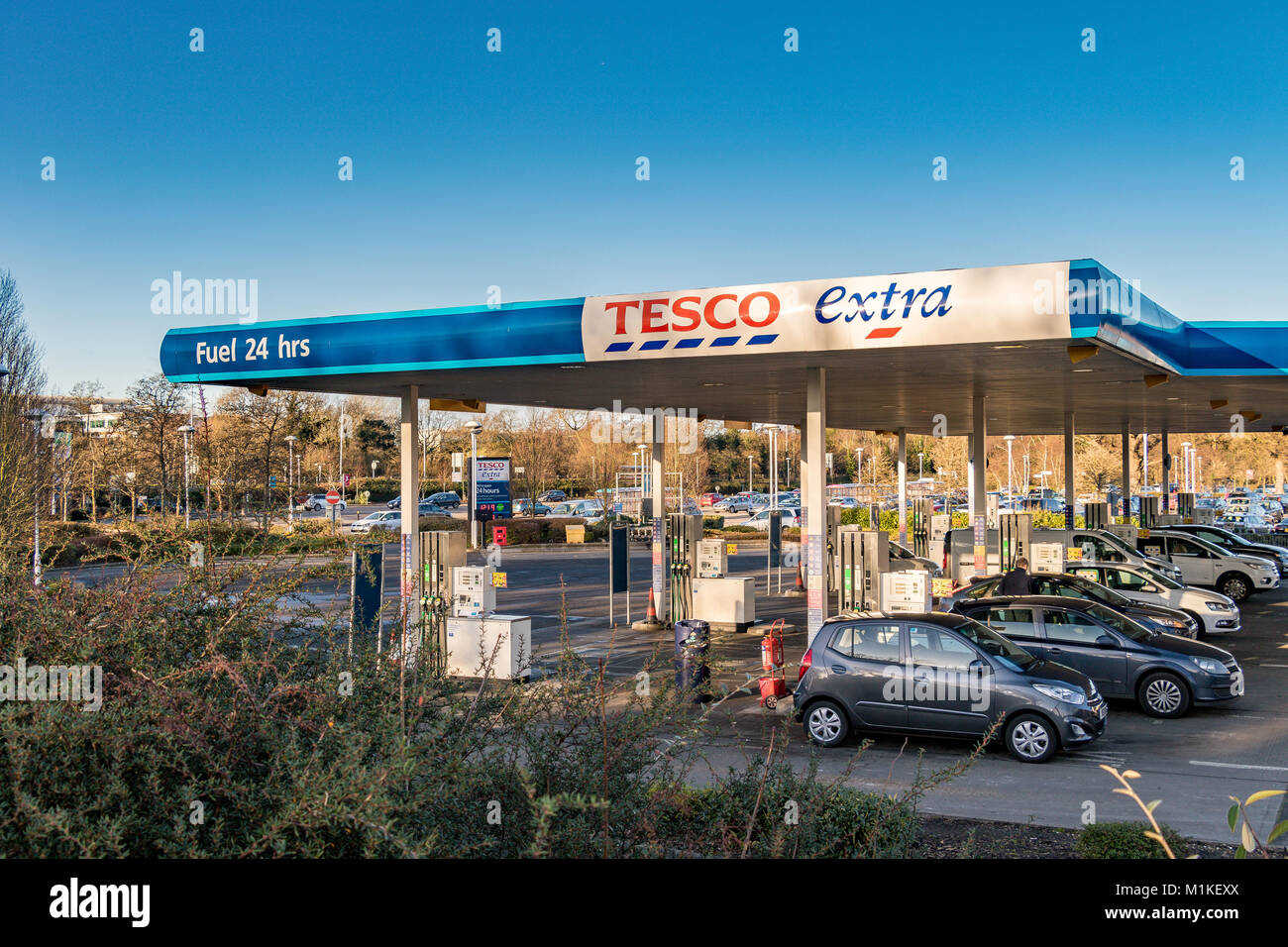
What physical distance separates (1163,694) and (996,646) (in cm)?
323

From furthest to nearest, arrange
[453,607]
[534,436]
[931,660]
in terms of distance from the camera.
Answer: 1. [534,436]
2. [453,607]
3. [931,660]

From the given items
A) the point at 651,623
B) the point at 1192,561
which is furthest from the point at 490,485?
the point at 1192,561

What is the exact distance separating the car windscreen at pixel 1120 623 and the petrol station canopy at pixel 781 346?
11.2 feet

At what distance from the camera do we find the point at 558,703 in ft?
18.8

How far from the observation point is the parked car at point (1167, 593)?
62.6 ft

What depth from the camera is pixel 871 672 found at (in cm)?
1163

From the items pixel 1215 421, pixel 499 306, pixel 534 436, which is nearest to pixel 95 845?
pixel 499 306

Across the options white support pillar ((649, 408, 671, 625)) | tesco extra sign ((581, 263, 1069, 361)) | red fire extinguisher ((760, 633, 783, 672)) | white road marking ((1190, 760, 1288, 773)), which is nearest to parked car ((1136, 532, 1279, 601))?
white support pillar ((649, 408, 671, 625))

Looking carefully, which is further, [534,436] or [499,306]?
[534,436]

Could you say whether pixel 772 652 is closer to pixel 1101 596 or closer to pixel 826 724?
pixel 826 724

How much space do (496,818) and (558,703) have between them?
893 mm

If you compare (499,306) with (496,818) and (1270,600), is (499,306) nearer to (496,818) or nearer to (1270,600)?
(496,818)

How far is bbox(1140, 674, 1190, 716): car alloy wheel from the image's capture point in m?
13.3
